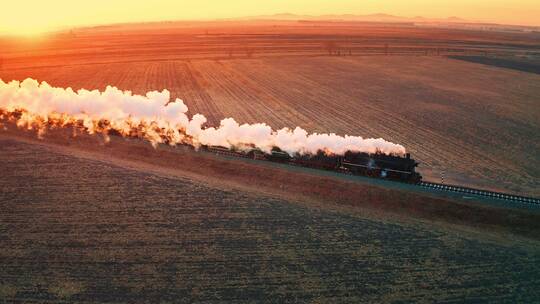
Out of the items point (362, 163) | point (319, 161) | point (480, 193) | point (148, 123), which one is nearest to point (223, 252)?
point (319, 161)

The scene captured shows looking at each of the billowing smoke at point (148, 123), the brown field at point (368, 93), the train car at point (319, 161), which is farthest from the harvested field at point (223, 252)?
the brown field at point (368, 93)

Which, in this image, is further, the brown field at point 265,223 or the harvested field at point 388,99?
the harvested field at point 388,99

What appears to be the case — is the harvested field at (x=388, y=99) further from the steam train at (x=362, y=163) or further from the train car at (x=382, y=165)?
the steam train at (x=362, y=163)

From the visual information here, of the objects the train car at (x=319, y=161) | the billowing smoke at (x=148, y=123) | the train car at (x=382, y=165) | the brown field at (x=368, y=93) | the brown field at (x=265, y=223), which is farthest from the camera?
the brown field at (x=368, y=93)

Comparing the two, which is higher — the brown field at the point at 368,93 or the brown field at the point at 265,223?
the brown field at the point at 368,93

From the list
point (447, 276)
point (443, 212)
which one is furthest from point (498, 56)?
point (447, 276)

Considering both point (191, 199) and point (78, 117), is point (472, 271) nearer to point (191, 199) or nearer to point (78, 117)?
point (191, 199)

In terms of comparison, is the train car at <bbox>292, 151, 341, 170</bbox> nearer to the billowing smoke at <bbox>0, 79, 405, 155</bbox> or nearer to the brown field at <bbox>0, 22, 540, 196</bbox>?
the billowing smoke at <bbox>0, 79, 405, 155</bbox>

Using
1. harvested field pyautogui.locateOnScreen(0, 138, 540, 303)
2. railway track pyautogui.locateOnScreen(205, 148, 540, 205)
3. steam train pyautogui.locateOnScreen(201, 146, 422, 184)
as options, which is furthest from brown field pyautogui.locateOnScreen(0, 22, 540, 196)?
harvested field pyautogui.locateOnScreen(0, 138, 540, 303)
